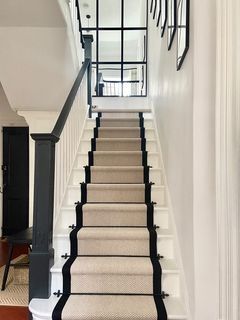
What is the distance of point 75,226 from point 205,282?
1.27 meters

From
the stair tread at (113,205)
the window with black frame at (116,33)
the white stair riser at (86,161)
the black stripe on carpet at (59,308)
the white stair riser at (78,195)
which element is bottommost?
the black stripe on carpet at (59,308)

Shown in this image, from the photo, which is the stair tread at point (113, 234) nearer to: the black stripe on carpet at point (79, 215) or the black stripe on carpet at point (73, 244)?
the black stripe on carpet at point (73, 244)

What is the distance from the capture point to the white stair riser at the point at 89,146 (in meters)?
3.48

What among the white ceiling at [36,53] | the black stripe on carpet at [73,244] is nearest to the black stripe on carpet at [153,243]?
the black stripe on carpet at [73,244]

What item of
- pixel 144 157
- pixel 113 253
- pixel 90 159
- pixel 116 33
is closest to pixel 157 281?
pixel 113 253

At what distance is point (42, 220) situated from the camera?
203cm

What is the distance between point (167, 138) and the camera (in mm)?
2695

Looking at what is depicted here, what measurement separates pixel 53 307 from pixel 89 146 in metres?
2.04

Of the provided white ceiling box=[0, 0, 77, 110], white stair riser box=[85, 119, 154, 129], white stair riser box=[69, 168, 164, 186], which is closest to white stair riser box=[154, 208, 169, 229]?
white stair riser box=[69, 168, 164, 186]

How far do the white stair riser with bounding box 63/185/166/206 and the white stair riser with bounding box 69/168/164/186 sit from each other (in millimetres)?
178

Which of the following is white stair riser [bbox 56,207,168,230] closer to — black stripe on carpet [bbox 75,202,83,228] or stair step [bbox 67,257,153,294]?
black stripe on carpet [bbox 75,202,83,228]

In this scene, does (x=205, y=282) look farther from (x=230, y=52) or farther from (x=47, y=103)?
(x=47, y=103)

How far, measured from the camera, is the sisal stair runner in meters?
1.83

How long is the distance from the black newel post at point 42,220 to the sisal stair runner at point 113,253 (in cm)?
15
